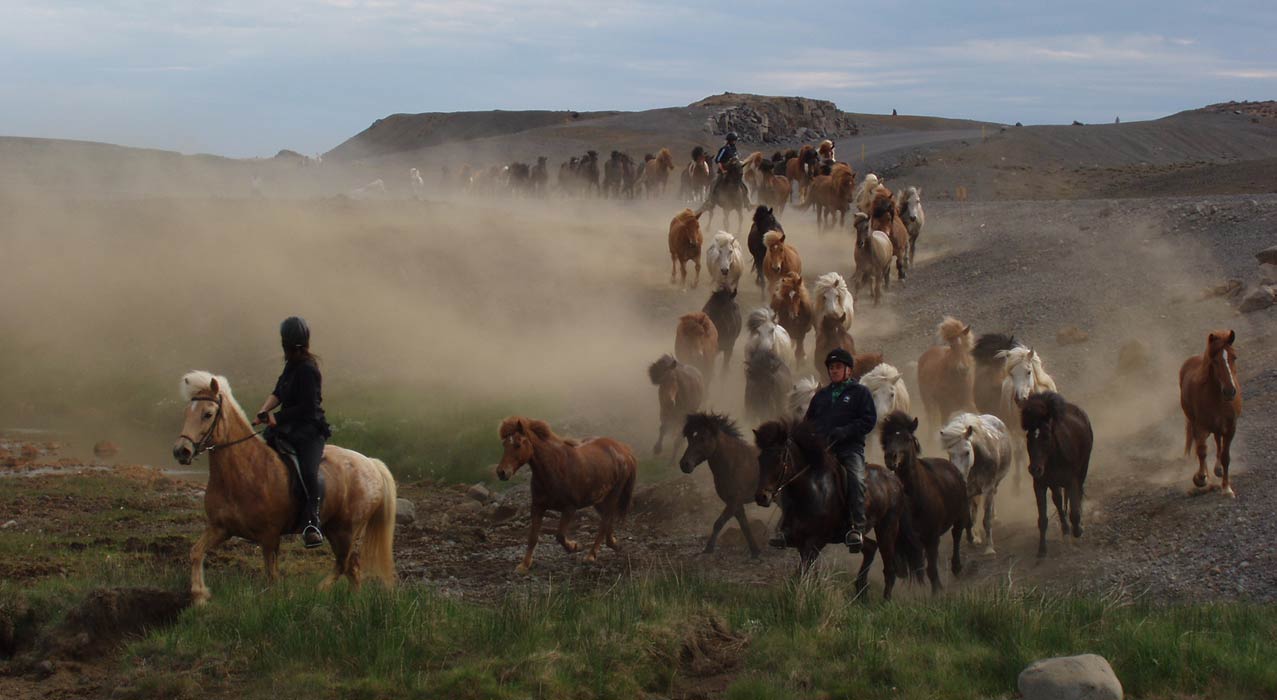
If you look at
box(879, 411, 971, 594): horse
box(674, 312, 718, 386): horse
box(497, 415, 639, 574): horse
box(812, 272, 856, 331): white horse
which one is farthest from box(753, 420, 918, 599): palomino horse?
box(812, 272, 856, 331): white horse

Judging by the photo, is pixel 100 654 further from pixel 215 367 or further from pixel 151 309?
pixel 151 309

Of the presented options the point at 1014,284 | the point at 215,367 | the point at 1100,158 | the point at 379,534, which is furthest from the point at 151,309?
the point at 1100,158

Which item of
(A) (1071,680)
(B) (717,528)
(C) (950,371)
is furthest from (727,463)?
(A) (1071,680)

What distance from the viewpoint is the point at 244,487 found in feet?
34.8

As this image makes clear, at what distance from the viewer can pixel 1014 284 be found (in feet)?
91.9

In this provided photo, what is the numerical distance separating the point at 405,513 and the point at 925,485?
763 centimetres

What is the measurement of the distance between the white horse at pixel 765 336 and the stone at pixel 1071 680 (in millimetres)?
11251

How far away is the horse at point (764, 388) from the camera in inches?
757

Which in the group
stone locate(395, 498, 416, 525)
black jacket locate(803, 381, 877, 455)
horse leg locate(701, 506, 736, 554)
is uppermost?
black jacket locate(803, 381, 877, 455)

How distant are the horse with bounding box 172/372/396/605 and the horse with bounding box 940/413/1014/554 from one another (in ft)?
20.9

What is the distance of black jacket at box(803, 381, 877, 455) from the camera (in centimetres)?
1130

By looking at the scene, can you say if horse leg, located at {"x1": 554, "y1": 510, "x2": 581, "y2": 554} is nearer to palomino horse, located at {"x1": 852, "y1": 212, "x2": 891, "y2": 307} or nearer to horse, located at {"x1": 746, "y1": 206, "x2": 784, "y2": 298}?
horse, located at {"x1": 746, "y1": 206, "x2": 784, "y2": 298}

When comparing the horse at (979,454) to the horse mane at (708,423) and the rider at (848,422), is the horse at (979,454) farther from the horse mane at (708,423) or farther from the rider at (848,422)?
the rider at (848,422)

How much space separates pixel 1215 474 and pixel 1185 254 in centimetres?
1342
